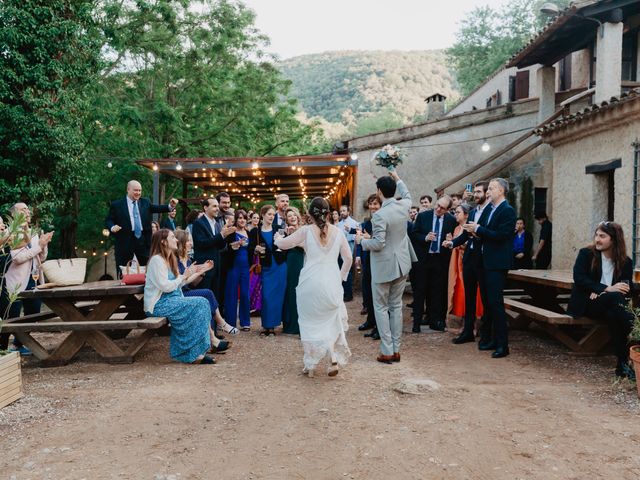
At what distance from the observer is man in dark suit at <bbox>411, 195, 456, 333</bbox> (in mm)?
7750

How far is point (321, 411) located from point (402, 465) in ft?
3.69

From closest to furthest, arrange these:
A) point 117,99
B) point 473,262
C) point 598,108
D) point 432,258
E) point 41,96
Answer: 1. point 473,262
2. point 432,258
3. point 598,108
4. point 41,96
5. point 117,99

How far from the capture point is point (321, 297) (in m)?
5.35

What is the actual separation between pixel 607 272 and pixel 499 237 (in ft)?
3.80

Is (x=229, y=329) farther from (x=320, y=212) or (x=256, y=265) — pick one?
(x=320, y=212)

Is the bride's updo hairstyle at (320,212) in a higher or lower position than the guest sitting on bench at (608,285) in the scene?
higher

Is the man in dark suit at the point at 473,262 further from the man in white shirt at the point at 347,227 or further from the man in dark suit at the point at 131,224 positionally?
the man in dark suit at the point at 131,224

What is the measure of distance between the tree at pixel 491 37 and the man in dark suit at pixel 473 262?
24.0 meters

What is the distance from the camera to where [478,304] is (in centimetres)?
764

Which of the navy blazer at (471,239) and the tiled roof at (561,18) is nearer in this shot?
the navy blazer at (471,239)

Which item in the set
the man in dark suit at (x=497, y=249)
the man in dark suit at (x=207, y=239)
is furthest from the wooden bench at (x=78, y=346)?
the man in dark suit at (x=497, y=249)

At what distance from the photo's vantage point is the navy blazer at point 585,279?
5426 mm

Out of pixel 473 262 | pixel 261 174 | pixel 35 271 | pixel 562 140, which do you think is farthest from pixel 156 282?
pixel 261 174

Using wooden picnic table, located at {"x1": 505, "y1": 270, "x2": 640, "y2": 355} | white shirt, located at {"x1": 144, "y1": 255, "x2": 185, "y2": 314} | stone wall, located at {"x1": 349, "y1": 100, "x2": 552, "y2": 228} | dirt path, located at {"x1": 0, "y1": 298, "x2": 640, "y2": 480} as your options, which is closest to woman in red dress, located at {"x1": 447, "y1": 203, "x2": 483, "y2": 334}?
wooden picnic table, located at {"x1": 505, "y1": 270, "x2": 640, "y2": 355}
